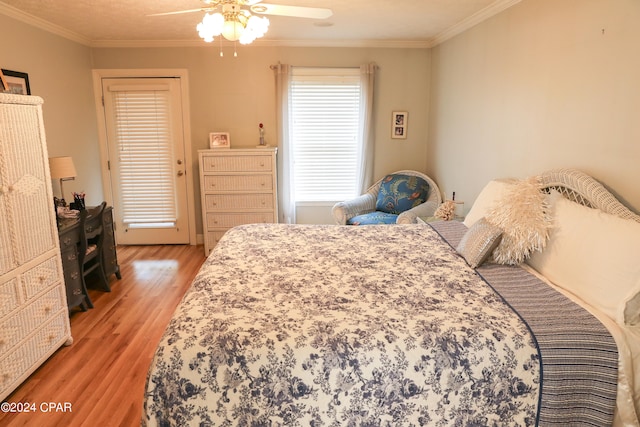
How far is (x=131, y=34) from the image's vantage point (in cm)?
431

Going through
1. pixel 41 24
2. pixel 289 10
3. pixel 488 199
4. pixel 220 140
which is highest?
pixel 41 24

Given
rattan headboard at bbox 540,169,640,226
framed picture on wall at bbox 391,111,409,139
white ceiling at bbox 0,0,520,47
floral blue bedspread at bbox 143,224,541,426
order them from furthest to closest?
framed picture on wall at bbox 391,111,409,139 → white ceiling at bbox 0,0,520,47 → rattan headboard at bbox 540,169,640,226 → floral blue bedspread at bbox 143,224,541,426

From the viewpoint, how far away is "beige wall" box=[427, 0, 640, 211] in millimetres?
2129

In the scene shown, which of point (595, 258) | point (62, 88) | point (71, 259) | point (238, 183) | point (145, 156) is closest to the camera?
point (595, 258)

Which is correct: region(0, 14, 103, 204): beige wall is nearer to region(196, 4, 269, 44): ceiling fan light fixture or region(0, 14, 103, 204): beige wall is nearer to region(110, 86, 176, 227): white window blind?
region(110, 86, 176, 227): white window blind

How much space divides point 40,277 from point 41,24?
97.2 inches

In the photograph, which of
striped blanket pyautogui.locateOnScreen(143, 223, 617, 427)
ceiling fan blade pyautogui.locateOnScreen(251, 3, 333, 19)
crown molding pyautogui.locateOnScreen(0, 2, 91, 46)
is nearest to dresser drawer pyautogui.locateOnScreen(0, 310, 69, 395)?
striped blanket pyautogui.locateOnScreen(143, 223, 617, 427)

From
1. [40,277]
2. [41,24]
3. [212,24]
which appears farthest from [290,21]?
[40,277]

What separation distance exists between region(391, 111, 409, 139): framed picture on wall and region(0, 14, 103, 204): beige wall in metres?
3.46

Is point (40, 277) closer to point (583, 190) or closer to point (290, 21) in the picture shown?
point (290, 21)

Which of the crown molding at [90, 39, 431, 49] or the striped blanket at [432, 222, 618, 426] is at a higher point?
the crown molding at [90, 39, 431, 49]

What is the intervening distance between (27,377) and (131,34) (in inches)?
133

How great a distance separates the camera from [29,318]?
245 centimetres

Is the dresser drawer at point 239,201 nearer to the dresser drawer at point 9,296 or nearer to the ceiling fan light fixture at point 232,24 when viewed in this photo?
the dresser drawer at point 9,296
